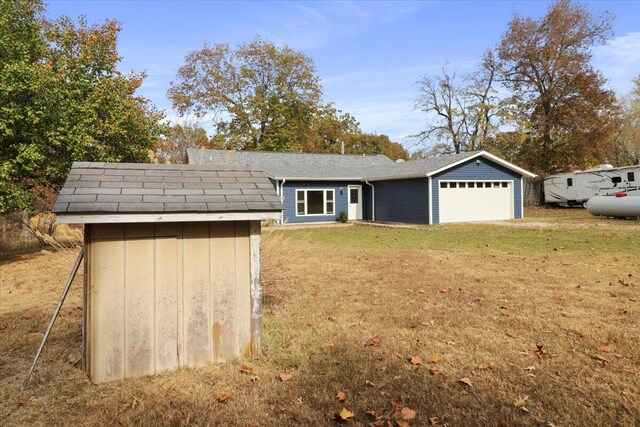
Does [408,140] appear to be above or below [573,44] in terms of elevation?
below

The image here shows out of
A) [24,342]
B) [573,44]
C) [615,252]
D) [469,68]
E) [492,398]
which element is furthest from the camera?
[469,68]

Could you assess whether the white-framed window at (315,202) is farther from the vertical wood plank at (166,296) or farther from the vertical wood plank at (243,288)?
the vertical wood plank at (166,296)

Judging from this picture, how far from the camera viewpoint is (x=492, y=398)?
10.3 feet

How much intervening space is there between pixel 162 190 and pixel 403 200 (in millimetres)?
19006

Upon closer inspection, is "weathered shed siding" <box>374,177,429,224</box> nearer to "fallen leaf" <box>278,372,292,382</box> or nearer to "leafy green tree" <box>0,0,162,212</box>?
"leafy green tree" <box>0,0,162,212</box>

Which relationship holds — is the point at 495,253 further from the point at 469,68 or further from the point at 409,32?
the point at 469,68

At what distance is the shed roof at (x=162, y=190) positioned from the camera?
343 cm

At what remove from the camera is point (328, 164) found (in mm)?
27234

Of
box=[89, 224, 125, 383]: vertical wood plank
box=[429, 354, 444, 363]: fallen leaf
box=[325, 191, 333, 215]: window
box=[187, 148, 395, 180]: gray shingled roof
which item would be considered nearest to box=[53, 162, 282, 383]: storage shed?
box=[89, 224, 125, 383]: vertical wood plank

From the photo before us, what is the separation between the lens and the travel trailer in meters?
24.1

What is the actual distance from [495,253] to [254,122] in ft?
103

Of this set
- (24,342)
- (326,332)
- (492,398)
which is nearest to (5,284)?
(24,342)

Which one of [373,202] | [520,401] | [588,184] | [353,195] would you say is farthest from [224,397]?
[588,184]

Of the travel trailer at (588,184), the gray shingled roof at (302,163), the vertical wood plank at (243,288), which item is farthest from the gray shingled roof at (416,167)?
the vertical wood plank at (243,288)
